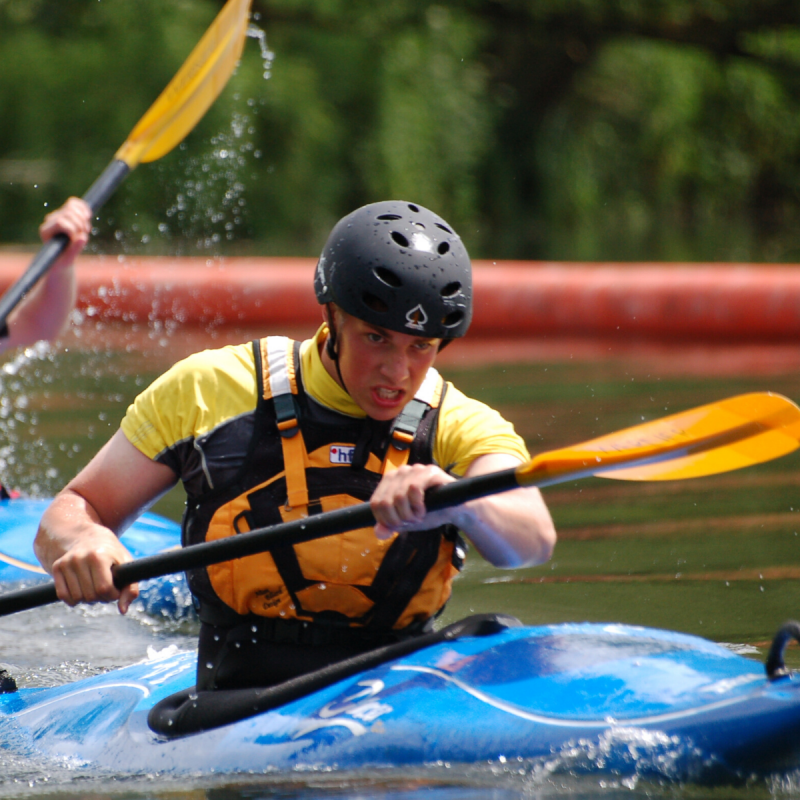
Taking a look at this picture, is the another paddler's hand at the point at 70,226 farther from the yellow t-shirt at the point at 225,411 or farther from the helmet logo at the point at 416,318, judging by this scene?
the helmet logo at the point at 416,318

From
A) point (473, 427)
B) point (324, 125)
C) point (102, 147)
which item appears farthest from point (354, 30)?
point (473, 427)

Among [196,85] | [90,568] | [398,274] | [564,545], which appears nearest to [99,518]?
[90,568]

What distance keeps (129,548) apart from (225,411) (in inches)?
62.4

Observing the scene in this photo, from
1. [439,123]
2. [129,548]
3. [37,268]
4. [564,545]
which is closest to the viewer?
[37,268]

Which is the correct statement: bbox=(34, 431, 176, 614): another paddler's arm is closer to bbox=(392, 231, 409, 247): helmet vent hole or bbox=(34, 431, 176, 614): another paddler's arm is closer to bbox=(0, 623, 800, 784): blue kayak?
bbox=(0, 623, 800, 784): blue kayak

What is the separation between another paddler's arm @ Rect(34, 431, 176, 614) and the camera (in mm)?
1953

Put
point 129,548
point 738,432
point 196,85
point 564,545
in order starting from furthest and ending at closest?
point 196,85
point 564,545
point 129,548
point 738,432

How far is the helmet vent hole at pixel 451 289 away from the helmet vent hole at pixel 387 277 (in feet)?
0.25

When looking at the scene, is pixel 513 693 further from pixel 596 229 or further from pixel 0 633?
pixel 596 229

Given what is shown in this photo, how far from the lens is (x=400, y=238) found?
2033 millimetres

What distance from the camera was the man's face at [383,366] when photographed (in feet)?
6.47

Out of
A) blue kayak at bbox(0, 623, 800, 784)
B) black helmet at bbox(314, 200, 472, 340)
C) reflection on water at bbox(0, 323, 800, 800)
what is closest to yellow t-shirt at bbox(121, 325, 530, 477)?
black helmet at bbox(314, 200, 472, 340)

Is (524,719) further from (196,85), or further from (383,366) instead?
(196,85)

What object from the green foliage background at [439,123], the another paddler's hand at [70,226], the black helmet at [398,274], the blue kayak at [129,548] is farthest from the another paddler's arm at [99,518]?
the green foliage background at [439,123]
